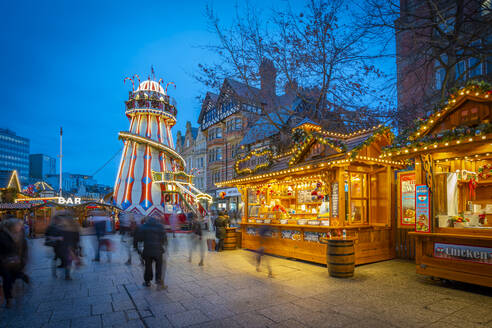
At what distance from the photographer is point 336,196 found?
9.23 metres

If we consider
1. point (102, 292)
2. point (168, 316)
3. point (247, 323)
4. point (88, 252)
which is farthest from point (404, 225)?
point (88, 252)

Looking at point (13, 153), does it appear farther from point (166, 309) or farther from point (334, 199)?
point (166, 309)

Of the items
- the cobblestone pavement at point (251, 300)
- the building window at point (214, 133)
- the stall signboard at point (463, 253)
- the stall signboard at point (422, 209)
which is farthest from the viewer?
the building window at point (214, 133)

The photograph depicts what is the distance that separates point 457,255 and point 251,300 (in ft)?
15.3

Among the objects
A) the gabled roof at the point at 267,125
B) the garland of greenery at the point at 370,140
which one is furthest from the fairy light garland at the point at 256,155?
the garland of greenery at the point at 370,140

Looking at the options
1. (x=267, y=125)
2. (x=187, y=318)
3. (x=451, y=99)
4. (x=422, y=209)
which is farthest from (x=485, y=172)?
(x=267, y=125)

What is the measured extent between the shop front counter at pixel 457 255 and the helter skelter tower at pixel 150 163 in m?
20.0

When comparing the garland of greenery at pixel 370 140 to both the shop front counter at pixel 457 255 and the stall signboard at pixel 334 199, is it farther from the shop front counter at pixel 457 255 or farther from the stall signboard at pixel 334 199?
the shop front counter at pixel 457 255

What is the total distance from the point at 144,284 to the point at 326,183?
235 inches

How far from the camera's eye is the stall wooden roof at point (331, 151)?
28.8 feet

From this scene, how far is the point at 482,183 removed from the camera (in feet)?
25.6

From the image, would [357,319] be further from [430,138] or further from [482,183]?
[482,183]

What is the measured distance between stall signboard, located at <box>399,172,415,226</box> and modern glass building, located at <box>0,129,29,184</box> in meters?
125

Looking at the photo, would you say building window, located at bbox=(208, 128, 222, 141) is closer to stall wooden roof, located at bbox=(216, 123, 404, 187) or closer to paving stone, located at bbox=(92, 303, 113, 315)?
stall wooden roof, located at bbox=(216, 123, 404, 187)
